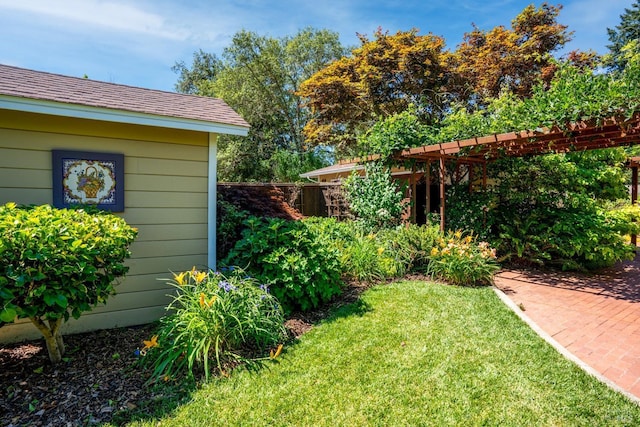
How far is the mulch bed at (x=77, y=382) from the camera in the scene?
2340mm

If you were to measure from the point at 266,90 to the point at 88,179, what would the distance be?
19.0 m

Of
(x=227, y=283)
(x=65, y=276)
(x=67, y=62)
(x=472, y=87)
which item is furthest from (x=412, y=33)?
(x=65, y=276)

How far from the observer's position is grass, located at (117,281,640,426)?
230 centimetres

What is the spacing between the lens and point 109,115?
140 inches

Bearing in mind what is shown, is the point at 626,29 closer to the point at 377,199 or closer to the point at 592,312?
the point at 377,199

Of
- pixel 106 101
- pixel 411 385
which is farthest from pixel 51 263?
pixel 411 385

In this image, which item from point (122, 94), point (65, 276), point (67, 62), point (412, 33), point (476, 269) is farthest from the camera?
point (412, 33)

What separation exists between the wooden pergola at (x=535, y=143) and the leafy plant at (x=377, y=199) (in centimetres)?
50

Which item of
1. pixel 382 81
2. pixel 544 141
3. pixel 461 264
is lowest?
pixel 461 264

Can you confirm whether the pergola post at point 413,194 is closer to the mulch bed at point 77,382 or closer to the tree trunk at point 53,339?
the mulch bed at point 77,382

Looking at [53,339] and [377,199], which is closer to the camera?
[53,339]

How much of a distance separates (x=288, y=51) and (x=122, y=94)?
62.5 feet

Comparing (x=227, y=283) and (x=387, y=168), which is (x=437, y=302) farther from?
(x=387, y=168)

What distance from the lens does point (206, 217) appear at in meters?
4.38
